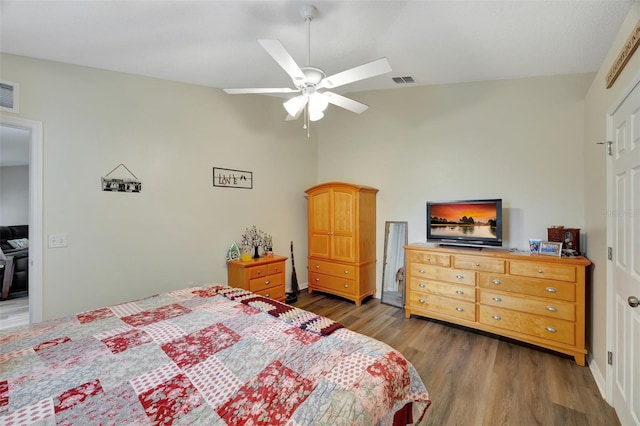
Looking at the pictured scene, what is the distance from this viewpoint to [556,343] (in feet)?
8.07

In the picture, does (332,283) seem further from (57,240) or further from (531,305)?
(57,240)

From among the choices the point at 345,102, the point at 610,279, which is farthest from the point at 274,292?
the point at 610,279

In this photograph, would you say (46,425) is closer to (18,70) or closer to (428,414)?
(428,414)

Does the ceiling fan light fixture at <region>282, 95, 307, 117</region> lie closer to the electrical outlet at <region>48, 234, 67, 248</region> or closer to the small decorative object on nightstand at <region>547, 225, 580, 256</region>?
the electrical outlet at <region>48, 234, 67, 248</region>

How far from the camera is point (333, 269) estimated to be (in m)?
4.05

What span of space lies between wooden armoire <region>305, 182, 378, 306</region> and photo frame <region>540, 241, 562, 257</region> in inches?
78.1

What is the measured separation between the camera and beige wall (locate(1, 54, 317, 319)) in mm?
2369

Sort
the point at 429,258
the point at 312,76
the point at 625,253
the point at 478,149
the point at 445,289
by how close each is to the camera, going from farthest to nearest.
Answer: the point at 478,149, the point at 429,258, the point at 445,289, the point at 312,76, the point at 625,253

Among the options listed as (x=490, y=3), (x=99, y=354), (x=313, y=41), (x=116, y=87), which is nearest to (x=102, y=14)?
(x=116, y=87)

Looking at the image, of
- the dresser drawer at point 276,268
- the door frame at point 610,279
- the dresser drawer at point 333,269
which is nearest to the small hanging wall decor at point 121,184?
the dresser drawer at point 276,268

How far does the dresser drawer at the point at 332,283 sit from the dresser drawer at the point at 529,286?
1627 millimetres

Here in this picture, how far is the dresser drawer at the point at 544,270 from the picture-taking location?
94.8 inches

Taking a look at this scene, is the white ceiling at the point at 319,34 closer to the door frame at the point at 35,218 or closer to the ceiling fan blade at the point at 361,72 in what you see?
the ceiling fan blade at the point at 361,72

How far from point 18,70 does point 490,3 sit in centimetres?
361
